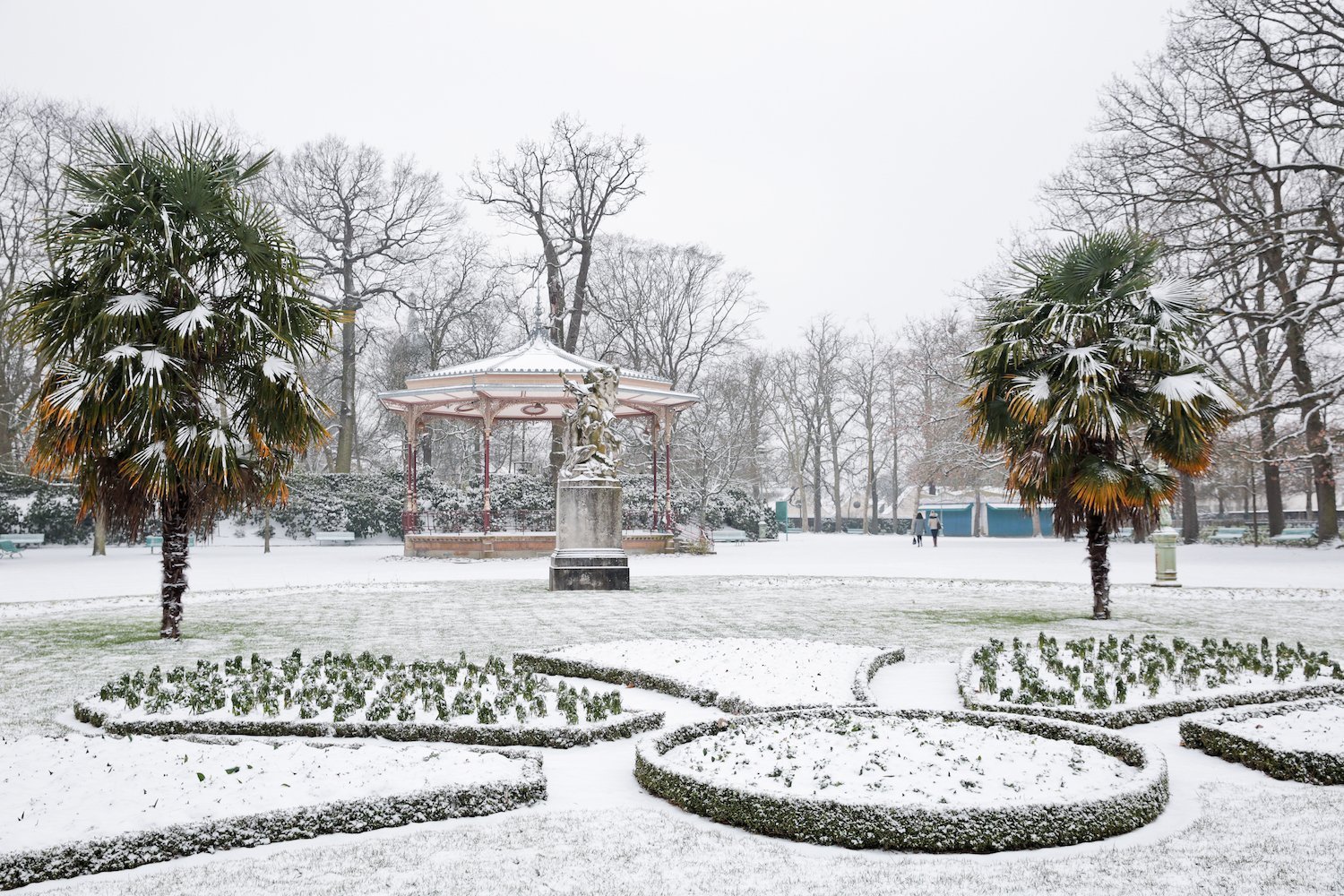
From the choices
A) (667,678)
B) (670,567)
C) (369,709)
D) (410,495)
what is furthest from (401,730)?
(410,495)

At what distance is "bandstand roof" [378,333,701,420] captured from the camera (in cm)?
2534

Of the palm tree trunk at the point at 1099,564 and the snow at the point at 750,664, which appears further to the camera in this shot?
the palm tree trunk at the point at 1099,564

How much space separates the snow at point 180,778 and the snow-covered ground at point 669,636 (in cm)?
28

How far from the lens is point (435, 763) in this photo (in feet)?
16.4

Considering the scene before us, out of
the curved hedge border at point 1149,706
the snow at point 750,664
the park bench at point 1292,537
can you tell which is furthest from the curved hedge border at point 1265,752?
the park bench at point 1292,537

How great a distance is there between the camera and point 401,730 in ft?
19.4

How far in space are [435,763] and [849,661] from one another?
402cm

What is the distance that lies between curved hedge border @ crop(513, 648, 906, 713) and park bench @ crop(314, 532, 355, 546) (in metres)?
25.7

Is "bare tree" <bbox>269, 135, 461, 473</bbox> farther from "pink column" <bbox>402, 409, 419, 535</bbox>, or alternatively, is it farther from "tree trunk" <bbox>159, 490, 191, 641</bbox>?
"tree trunk" <bbox>159, 490, 191, 641</bbox>

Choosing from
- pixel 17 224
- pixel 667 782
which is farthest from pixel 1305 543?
pixel 17 224

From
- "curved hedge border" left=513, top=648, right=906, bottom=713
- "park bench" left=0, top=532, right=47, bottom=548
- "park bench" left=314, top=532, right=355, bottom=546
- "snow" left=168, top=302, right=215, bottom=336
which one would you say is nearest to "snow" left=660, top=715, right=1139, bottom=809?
"curved hedge border" left=513, top=648, right=906, bottom=713

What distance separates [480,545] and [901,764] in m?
21.7

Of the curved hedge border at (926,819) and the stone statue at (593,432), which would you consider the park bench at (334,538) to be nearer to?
the stone statue at (593,432)

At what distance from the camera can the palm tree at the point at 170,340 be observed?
31.8 feet
